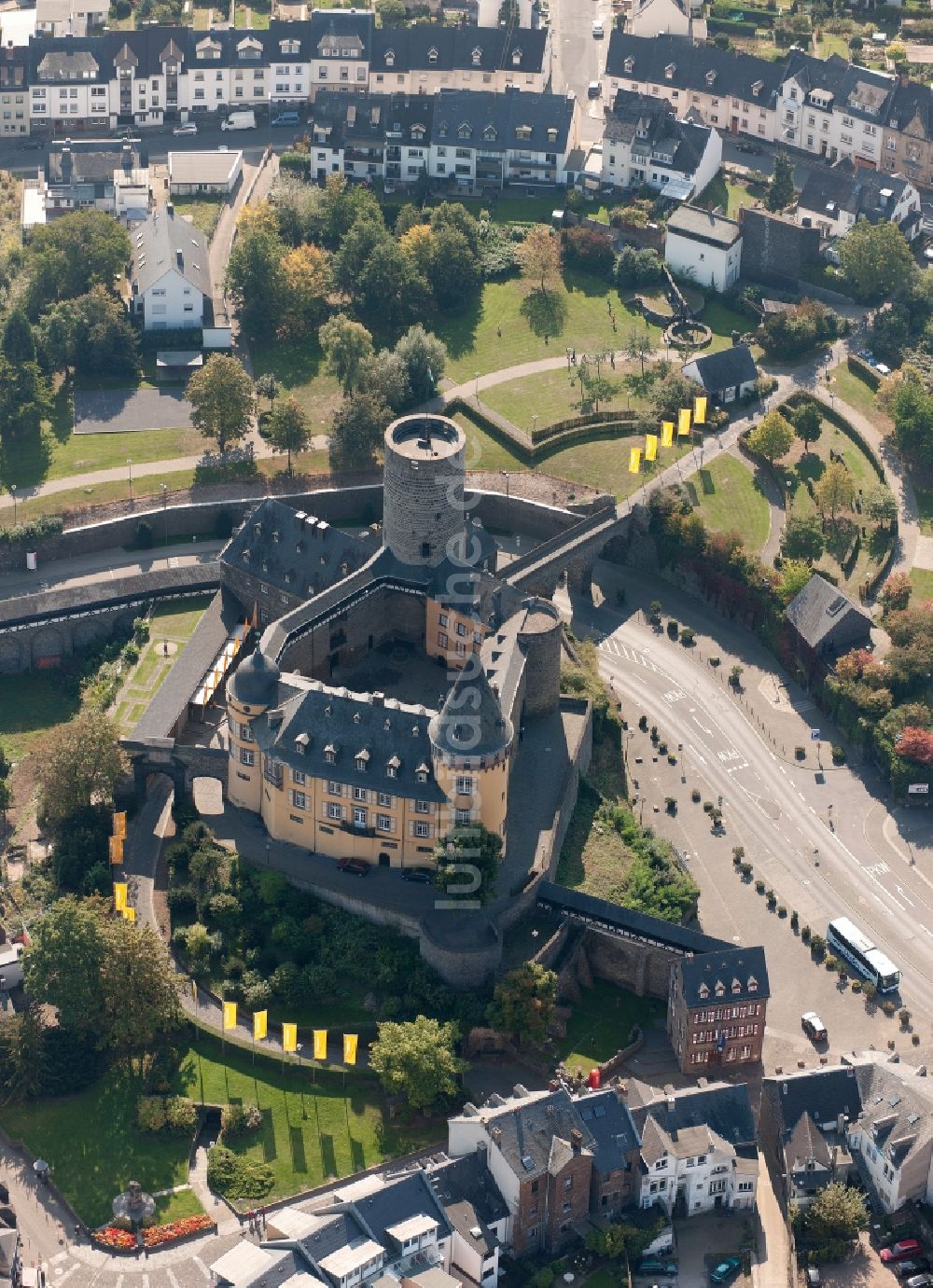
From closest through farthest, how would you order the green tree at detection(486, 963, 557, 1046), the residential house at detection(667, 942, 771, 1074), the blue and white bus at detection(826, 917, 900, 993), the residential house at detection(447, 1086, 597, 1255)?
the residential house at detection(447, 1086, 597, 1255) < the green tree at detection(486, 963, 557, 1046) < the residential house at detection(667, 942, 771, 1074) < the blue and white bus at detection(826, 917, 900, 993)

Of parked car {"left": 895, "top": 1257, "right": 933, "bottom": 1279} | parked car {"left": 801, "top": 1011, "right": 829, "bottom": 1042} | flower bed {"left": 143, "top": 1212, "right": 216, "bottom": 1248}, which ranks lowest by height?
flower bed {"left": 143, "top": 1212, "right": 216, "bottom": 1248}

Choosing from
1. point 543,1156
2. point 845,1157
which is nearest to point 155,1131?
point 543,1156

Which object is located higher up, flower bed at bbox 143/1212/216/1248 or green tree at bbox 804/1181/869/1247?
green tree at bbox 804/1181/869/1247

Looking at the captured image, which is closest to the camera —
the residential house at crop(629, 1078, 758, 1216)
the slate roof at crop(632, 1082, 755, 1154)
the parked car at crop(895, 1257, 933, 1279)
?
the parked car at crop(895, 1257, 933, 1279)

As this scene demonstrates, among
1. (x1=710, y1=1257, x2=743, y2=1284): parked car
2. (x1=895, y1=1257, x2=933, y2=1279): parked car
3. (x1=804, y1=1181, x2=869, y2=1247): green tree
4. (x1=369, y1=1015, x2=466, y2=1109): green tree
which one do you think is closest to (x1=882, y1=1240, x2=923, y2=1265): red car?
(x1=895, y1=1257, x2=933, y2=1279): parked car

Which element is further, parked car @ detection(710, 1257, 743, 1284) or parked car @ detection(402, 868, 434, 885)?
parked car @ detection(402, 868, 434, 885)

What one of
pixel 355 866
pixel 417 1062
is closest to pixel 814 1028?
pixel 417 1062

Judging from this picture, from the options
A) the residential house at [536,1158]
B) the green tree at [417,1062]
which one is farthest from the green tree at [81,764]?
the residential house at [536,1158]

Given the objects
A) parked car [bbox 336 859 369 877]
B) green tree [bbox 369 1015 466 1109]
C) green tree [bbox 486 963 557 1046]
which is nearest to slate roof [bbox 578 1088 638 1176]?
green tree [bbox 486 963 557 1046]

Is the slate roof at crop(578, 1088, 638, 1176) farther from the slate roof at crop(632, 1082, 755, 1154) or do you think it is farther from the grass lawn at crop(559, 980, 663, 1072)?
the grass lawn at crop(559, 980, 663, 1072)
